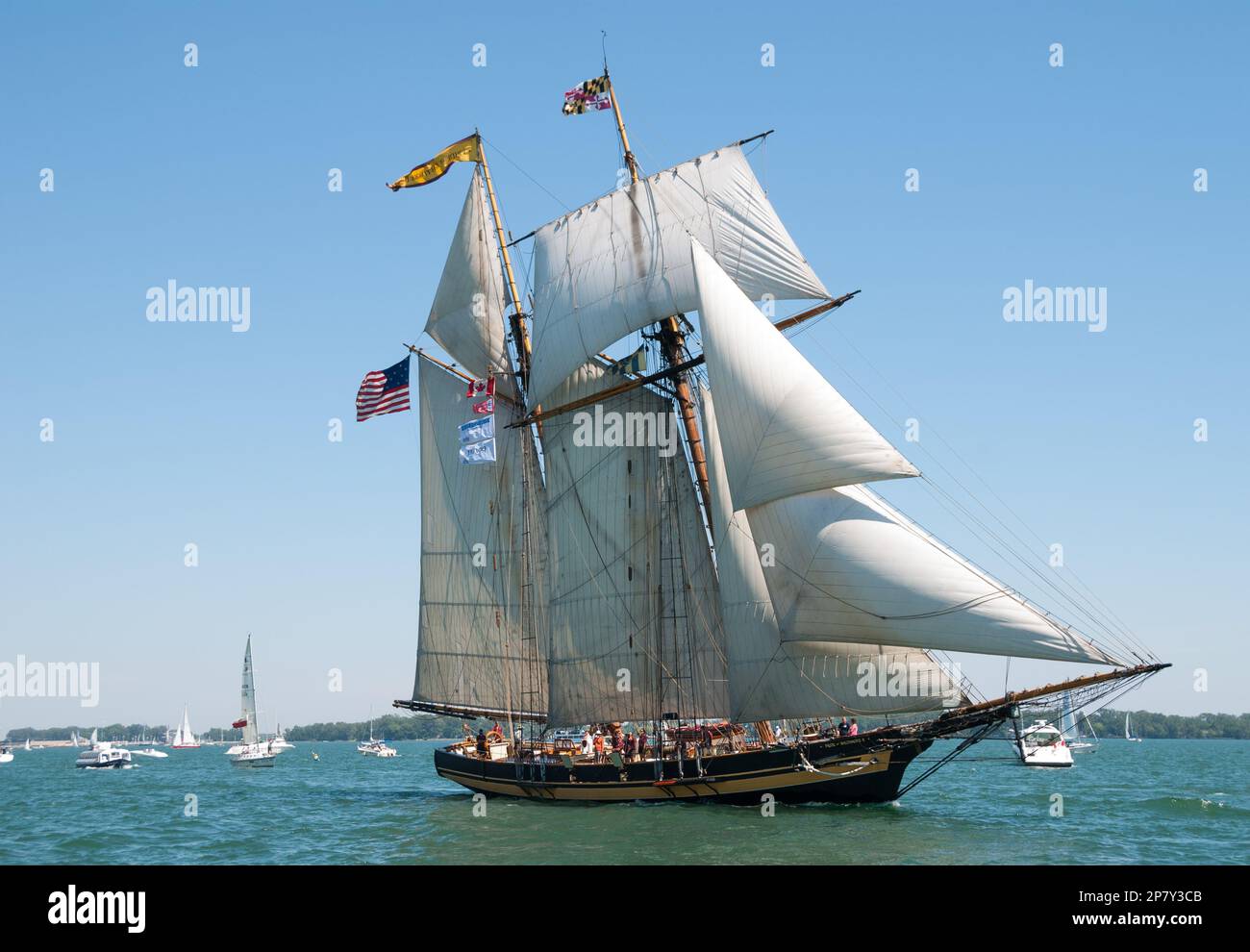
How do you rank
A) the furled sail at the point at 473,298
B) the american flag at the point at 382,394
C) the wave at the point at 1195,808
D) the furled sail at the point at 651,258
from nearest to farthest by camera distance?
1. the wave at the point at 1195,808
2. the furled sail at the point at 651,258
3. the american flag at the point at 382,394
4. the furled sail at the point at 473,298

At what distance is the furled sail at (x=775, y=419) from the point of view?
3700 centimetres

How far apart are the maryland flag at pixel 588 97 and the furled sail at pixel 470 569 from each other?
45.1 feet

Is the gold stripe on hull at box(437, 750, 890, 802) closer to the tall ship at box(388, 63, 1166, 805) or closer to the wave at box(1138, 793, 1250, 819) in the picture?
the tall ship at box(388, 63, 1166, 805)

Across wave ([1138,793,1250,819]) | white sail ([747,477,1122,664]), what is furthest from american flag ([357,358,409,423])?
wave ([1138,793,1250,819])

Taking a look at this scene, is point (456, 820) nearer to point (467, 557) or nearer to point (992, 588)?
point (467, 557)

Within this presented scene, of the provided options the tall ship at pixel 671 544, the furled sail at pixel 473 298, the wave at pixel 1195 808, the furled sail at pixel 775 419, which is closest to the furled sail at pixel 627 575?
the tall ship at pixel 671 544

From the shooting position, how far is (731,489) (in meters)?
39.8

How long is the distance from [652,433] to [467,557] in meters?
11.1

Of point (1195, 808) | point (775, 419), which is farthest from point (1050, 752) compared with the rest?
point (775, 419)

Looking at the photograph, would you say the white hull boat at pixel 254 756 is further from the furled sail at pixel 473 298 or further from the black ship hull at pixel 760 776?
the black ship hull at pixel 760 776

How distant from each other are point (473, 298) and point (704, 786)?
84.9 feet

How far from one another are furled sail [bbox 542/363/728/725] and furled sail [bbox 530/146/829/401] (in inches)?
92.0

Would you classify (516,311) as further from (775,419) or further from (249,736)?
(249,736)
